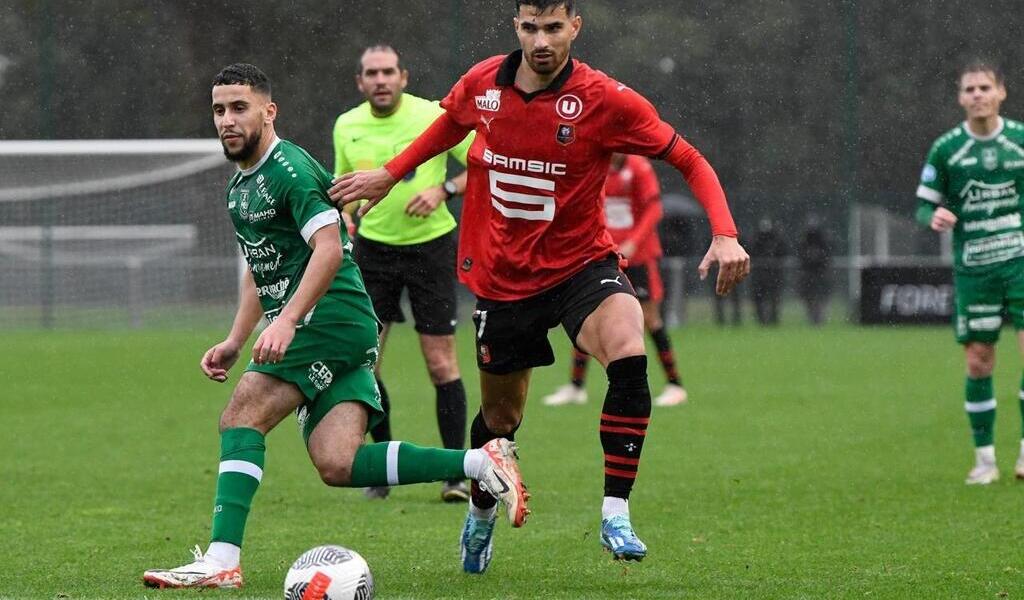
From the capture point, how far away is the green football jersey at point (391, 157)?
8.53m

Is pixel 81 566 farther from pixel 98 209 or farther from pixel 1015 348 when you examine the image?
pixel 98 209

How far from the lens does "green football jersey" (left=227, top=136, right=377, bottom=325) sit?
5.59 metres

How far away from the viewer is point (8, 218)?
22562mm

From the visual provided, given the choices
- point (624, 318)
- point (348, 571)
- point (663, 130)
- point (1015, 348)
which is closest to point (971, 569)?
point (624, 318)

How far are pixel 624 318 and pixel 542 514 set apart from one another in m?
2.05

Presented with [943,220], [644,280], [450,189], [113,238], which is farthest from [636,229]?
[113,238]

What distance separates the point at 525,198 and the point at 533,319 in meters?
0.46

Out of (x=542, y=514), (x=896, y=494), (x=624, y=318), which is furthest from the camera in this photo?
(x=896, y=494)

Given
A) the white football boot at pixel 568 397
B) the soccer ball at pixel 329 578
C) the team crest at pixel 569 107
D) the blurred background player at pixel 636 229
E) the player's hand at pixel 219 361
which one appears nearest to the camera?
the soccer ball at pixel 329 578

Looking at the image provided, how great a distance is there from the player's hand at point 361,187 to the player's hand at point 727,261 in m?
1.27

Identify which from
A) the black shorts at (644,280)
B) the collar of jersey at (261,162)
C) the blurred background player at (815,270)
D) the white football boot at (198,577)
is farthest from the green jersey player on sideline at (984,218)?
the blurred background player at (815,270)

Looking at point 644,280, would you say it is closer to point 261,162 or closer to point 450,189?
point 450,189

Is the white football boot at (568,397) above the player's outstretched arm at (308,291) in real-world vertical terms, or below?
below

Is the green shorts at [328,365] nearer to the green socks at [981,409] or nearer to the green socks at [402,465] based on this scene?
the green socks at [402,465]
